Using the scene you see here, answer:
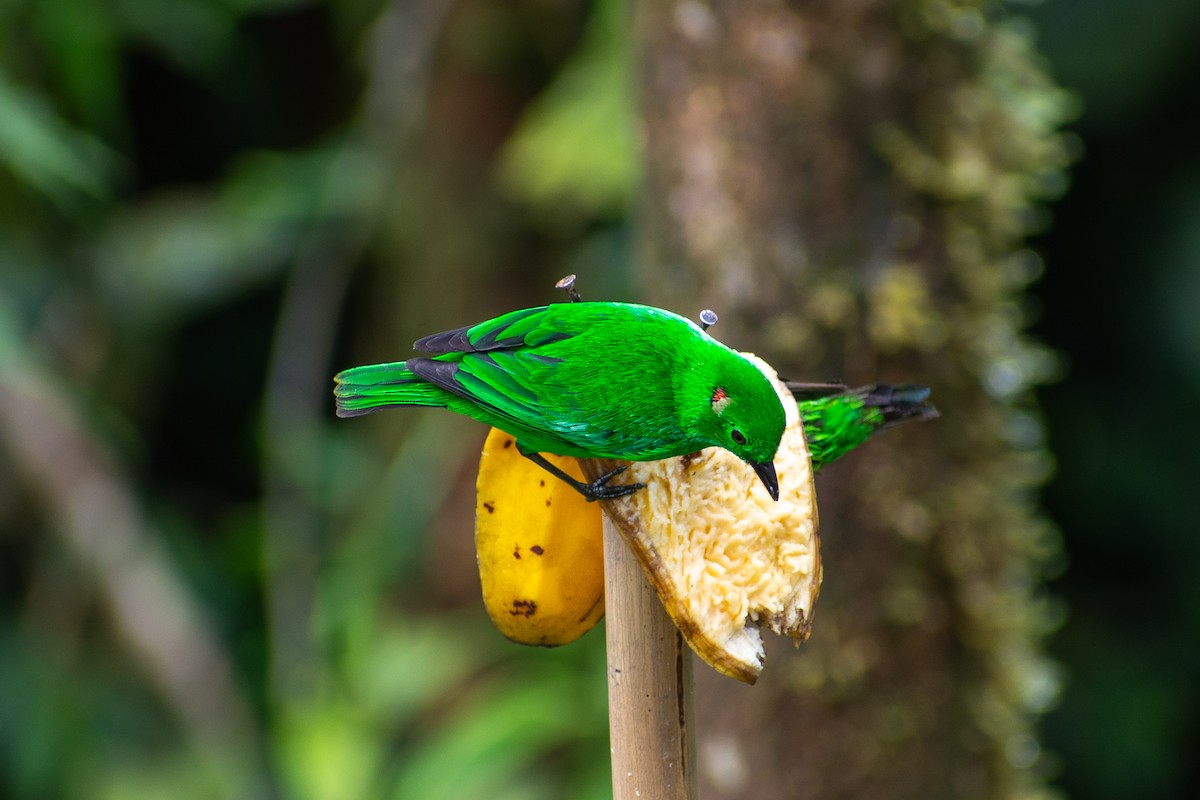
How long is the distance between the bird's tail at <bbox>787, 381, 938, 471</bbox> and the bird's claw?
17 centimetres

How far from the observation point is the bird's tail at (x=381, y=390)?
3.12 feet

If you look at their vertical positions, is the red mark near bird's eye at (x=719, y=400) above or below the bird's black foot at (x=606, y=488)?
above

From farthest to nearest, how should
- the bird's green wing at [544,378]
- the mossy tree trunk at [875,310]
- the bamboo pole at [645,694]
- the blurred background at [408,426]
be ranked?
the blurred background at [408,426]
the mossy tree trunk at [875,310]
the bird's green wing at [544,378]
the bamboo pole at [645,694]

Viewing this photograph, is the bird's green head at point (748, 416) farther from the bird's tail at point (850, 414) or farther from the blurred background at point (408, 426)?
the blurred background at point (408, 426)

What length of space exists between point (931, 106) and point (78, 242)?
3.25m

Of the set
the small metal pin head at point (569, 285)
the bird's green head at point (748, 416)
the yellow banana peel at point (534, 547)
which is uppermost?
the small metal pin head at point (569, 285)

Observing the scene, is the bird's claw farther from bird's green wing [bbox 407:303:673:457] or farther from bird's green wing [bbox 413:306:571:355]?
bird's green wing [bbox 413:306:571:355]

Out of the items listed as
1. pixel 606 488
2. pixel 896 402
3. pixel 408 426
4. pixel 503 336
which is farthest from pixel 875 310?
pixel 408 426

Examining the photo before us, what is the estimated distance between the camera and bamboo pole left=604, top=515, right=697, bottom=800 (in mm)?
777

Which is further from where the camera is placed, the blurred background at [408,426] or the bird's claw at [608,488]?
the blurred background at [408,426]

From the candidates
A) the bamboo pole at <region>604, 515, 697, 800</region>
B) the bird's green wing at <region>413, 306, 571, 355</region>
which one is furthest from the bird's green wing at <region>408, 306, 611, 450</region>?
the bamboo pole at <region>604, 515, 697, 800</region>

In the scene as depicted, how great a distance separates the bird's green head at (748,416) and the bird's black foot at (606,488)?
0.08 meters

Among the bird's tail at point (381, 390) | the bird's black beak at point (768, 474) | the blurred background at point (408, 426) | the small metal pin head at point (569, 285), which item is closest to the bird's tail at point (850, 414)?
the bird's black beak at point (768, 474)

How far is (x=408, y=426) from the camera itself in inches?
142
